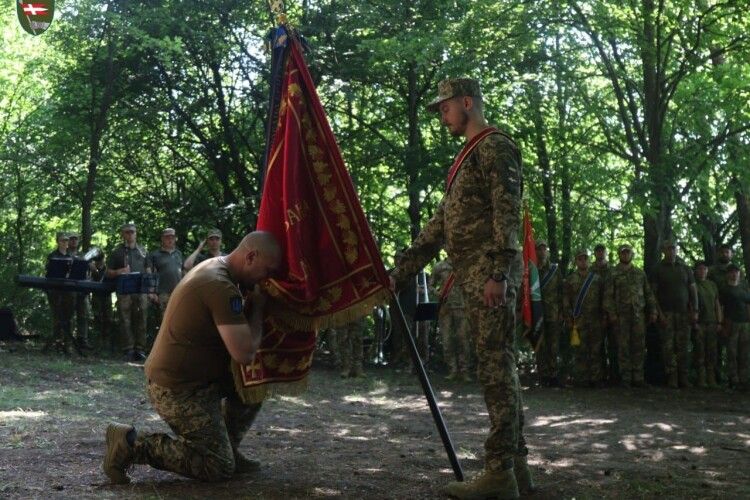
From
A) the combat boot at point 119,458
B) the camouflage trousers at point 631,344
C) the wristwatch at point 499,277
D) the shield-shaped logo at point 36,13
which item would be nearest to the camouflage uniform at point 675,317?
the camouflage trousers at point 631,344

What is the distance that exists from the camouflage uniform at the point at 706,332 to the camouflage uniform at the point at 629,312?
87cm

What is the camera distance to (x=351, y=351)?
14.8 meters

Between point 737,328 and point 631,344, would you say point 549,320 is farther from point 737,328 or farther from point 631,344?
point 737,328

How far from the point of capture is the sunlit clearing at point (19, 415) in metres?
8.25

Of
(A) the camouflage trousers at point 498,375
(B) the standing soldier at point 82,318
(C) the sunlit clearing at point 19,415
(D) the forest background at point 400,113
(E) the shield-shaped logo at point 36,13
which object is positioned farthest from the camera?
(E) the shield-shaped logo at point 36,13

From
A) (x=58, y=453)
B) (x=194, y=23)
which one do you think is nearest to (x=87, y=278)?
(x=194, y=23)

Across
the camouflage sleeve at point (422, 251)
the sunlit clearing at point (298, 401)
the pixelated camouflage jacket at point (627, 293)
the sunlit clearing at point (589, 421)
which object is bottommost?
the sunlit clearing at point (589, 421)

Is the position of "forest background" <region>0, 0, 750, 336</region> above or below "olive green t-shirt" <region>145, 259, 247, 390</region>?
above

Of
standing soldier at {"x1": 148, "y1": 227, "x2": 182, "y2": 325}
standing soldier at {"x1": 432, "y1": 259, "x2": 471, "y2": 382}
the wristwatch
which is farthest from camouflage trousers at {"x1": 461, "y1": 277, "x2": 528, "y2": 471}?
standing soldier at {"x1": 148, "y1": 227, "x2": 182, "y2": 325}

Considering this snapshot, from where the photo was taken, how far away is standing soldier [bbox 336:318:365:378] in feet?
48.3

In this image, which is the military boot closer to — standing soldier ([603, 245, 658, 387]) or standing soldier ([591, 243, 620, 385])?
standing soldier ([603, 245, 658, 387])

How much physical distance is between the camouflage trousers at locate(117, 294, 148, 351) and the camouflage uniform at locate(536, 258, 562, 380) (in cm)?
629

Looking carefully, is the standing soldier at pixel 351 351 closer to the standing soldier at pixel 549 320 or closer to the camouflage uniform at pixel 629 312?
the standing soldier at pixel 549 320

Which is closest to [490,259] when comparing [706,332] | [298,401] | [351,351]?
[298,401]
